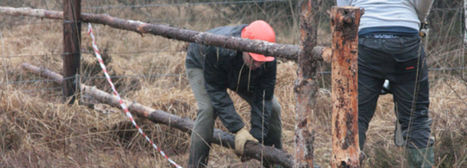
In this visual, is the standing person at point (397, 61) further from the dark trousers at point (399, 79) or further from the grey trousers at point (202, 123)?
the grey trousers at point (202, 123)

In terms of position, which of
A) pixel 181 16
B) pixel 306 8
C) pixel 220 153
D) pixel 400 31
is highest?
pixel 306 8

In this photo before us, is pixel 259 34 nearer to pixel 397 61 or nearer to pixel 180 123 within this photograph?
pixel 397 61

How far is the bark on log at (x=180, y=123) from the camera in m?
3.38

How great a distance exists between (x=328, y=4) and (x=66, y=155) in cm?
359

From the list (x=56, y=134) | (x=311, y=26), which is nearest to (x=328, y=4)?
(x=56, y=134)

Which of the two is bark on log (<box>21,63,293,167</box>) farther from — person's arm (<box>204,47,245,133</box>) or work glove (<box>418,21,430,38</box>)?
work glove (<box>418,21,430,38</box>)

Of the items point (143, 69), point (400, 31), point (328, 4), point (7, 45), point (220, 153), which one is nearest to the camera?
point (400, 31)

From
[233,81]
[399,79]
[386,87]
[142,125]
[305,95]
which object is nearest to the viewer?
[305,95]

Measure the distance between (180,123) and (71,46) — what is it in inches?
62.9

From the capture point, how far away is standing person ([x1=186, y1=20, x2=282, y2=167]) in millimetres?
3432

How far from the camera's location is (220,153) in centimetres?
428

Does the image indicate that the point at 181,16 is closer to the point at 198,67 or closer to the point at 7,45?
the point at 7,45

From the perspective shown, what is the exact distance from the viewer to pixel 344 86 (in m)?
2.12

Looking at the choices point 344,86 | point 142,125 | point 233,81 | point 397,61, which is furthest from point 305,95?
point 142,125
